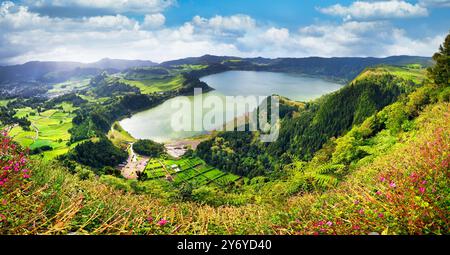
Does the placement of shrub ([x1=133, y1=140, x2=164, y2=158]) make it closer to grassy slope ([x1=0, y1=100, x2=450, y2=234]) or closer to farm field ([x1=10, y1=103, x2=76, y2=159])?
farm field ([x1=10, y1=103, x2=76, y2=159])

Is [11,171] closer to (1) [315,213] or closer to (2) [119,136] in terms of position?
(1) [315,213]

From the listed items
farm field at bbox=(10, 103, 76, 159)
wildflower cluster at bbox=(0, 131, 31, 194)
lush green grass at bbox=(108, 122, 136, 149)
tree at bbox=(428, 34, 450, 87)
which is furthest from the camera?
lush green grass at bbox=(108, 122, 136, 149)

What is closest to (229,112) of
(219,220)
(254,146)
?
(254,146)

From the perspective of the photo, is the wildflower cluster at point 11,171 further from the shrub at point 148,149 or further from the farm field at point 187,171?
the shrub at point 148,149

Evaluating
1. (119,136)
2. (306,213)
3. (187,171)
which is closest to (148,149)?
(187,171)
